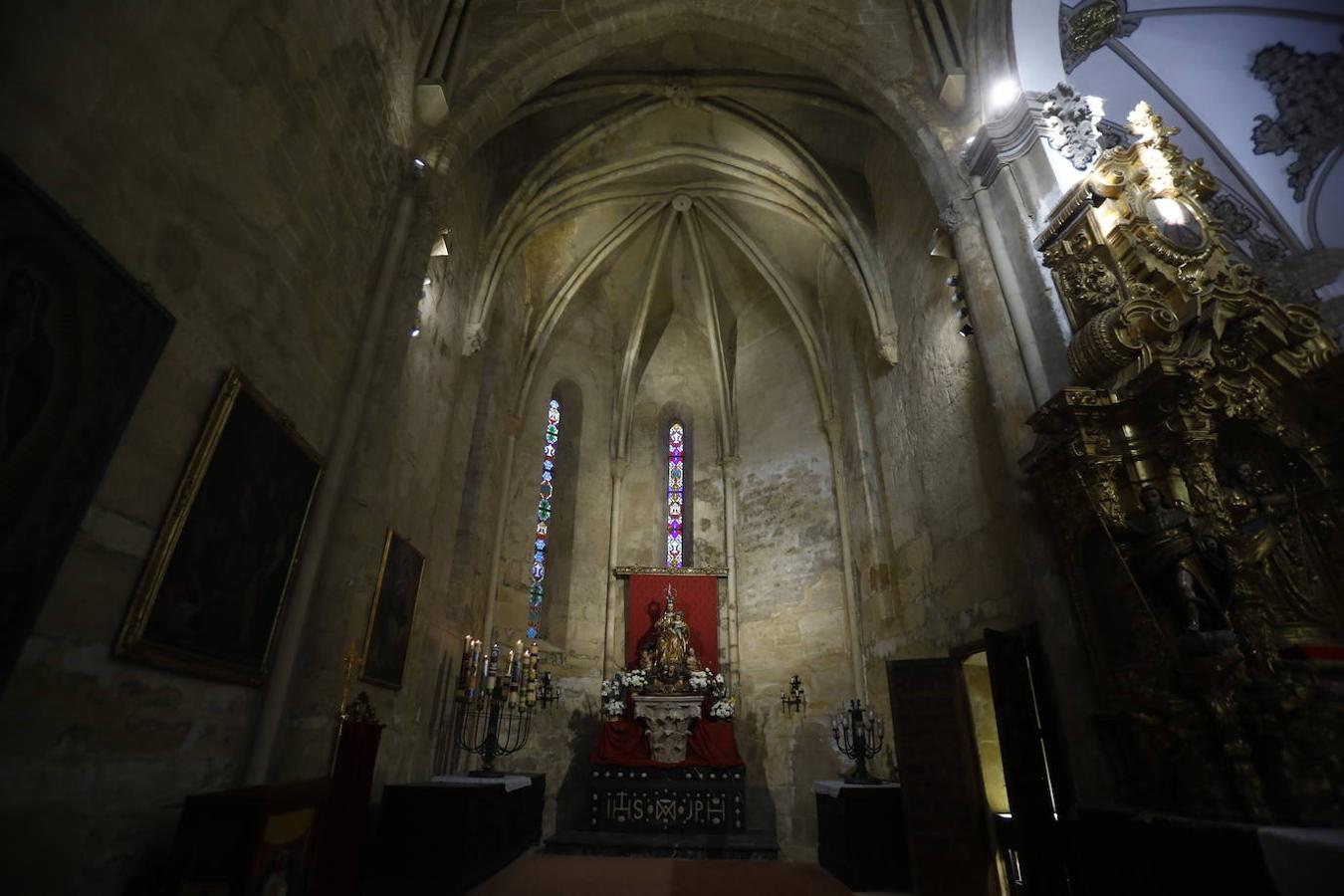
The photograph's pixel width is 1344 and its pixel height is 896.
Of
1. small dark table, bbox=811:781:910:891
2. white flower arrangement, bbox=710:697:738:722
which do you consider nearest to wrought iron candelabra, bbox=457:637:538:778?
white flower arrangement, bbox=710:697:738:722

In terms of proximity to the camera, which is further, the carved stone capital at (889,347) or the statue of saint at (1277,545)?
the carved stone capital at (889,347)

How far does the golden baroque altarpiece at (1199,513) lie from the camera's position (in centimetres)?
365

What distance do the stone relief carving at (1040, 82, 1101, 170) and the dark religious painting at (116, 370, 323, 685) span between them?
739 cm

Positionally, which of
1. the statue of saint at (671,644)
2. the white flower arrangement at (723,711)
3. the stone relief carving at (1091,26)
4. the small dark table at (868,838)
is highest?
the stone relief carving at (1091,26)

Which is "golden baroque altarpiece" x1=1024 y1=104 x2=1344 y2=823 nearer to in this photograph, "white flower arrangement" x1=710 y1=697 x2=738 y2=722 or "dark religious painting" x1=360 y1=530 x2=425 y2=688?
"dark religious painting" x1=360 y1=530 x2=425 y2=688

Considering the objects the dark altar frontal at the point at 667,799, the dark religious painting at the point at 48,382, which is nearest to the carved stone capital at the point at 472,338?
the dark religious painting at the point at 48,382

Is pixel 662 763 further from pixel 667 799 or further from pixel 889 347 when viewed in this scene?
pixel 889 347

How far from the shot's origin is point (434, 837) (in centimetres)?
601

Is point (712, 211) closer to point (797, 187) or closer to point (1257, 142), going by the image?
point (797, 187)

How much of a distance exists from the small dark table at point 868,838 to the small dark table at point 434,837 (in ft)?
12.5

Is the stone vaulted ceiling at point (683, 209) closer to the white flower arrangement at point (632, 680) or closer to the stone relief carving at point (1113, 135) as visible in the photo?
the stone relief carving at point (1113, 135)

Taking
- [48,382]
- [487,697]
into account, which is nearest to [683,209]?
[487,697]

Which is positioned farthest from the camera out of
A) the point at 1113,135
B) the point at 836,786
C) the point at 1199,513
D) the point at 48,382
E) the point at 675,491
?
the point at 675,491

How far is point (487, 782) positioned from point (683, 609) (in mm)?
5669
